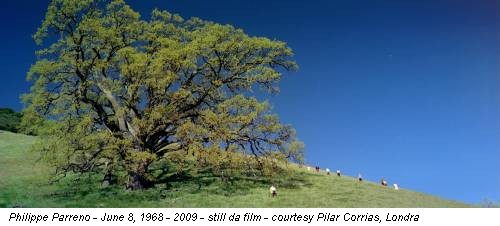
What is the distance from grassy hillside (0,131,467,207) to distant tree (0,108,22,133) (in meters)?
19.3

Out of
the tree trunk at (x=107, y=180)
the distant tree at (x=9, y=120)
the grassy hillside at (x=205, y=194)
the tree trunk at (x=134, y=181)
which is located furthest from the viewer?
the distant tree at (x=9, y=120)

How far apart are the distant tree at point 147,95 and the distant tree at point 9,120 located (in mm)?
24185

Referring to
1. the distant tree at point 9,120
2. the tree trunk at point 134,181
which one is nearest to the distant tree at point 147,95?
the tree trunk at point 134,181

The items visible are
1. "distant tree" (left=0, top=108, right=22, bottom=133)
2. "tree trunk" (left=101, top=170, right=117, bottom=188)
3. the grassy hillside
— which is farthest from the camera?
"distant tree" (left=0, top=108, right=22, bottom=133)

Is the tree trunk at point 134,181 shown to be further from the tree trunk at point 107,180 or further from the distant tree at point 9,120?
the distant tree at point 9,120

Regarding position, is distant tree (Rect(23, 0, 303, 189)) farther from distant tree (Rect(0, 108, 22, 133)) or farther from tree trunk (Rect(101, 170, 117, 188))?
distant tree (Rect(0, 108, 22, 133))

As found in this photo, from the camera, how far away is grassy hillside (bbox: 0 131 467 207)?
2936cm

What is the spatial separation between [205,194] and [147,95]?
238 inches

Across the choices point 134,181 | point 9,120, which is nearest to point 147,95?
point 134,181

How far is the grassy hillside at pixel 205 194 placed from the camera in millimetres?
29359

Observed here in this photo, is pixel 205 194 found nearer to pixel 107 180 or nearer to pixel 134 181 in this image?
pixel 134 181

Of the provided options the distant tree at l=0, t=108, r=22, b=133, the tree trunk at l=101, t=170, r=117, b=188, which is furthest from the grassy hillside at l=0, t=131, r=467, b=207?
the distant tree at l=0, t=108, r=22, b=133

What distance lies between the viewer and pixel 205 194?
103 feet
